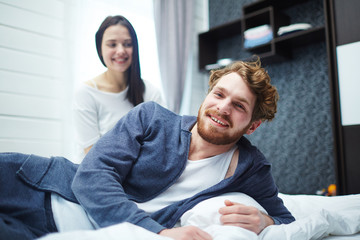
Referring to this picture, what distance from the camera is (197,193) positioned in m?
1.15

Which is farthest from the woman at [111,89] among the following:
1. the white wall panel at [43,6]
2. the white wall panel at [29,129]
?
the white wall panel at [43,6]

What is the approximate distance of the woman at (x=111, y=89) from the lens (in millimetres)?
2213

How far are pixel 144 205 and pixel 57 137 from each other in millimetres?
1607

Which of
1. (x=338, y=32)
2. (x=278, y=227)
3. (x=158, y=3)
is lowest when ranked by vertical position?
(x=278, y=227)

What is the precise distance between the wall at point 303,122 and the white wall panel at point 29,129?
1885 millimetres

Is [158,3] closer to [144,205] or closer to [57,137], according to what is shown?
[57,137]

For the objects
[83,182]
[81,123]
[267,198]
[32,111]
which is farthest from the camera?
[32,111]

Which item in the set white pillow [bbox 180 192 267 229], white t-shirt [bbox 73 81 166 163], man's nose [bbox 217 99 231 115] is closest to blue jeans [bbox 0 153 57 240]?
white pillow [bbox 180 192 267 229]

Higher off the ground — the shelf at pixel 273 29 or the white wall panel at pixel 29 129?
the shelf at pixel 273 29

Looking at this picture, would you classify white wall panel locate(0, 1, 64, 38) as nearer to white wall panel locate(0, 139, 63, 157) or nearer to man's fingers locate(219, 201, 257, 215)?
white wall panel locate(0, 139, 63, 157)

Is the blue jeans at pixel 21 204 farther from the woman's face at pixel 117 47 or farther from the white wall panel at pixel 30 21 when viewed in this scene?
the white wall panel at pixel 30 21

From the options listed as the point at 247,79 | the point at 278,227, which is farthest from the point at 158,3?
the point at 278,227

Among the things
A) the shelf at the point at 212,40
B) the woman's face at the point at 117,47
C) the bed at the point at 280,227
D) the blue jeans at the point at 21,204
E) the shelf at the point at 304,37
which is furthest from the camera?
the shelf at the point at 212,40

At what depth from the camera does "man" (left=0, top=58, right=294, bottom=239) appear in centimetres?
97
